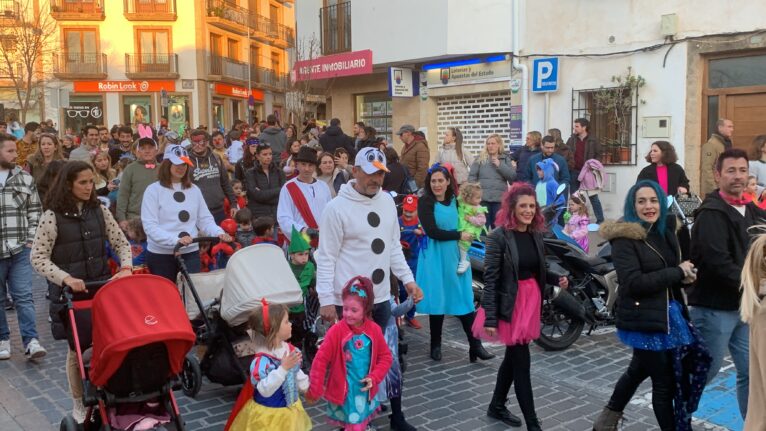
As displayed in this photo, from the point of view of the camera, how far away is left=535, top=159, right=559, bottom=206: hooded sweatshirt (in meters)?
11.1

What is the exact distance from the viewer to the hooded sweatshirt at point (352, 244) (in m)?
4.82

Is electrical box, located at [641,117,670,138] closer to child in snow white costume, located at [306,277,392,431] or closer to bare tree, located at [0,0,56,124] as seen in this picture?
child in snow white costume, located at [306,277,392,431]

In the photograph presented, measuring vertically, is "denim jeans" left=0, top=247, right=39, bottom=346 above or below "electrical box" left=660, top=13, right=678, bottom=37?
below

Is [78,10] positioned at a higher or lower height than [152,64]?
higher

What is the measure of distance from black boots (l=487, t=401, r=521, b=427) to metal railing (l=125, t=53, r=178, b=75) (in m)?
41.0

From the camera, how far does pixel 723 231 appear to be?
437 cm

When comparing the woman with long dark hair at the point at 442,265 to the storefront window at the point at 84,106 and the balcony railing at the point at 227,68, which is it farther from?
the balcony railing at the point at 227,68

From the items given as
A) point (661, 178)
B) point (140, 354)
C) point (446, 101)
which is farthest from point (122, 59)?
point (140, 354)

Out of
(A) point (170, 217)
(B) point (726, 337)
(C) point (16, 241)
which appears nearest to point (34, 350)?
(C) point (16, 241)

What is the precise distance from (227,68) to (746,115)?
37538 millimetres

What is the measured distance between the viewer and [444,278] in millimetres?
6602

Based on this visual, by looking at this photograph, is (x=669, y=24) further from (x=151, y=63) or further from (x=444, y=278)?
(x=151, y=63)

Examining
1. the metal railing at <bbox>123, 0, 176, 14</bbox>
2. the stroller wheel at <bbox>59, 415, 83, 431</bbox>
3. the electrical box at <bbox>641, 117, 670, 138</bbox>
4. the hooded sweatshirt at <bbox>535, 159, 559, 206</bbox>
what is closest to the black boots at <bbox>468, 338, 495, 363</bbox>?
the stroller wheel at <bbox>59, 415, 83, 431</bbox>

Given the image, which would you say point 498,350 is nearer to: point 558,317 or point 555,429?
point 558,317
